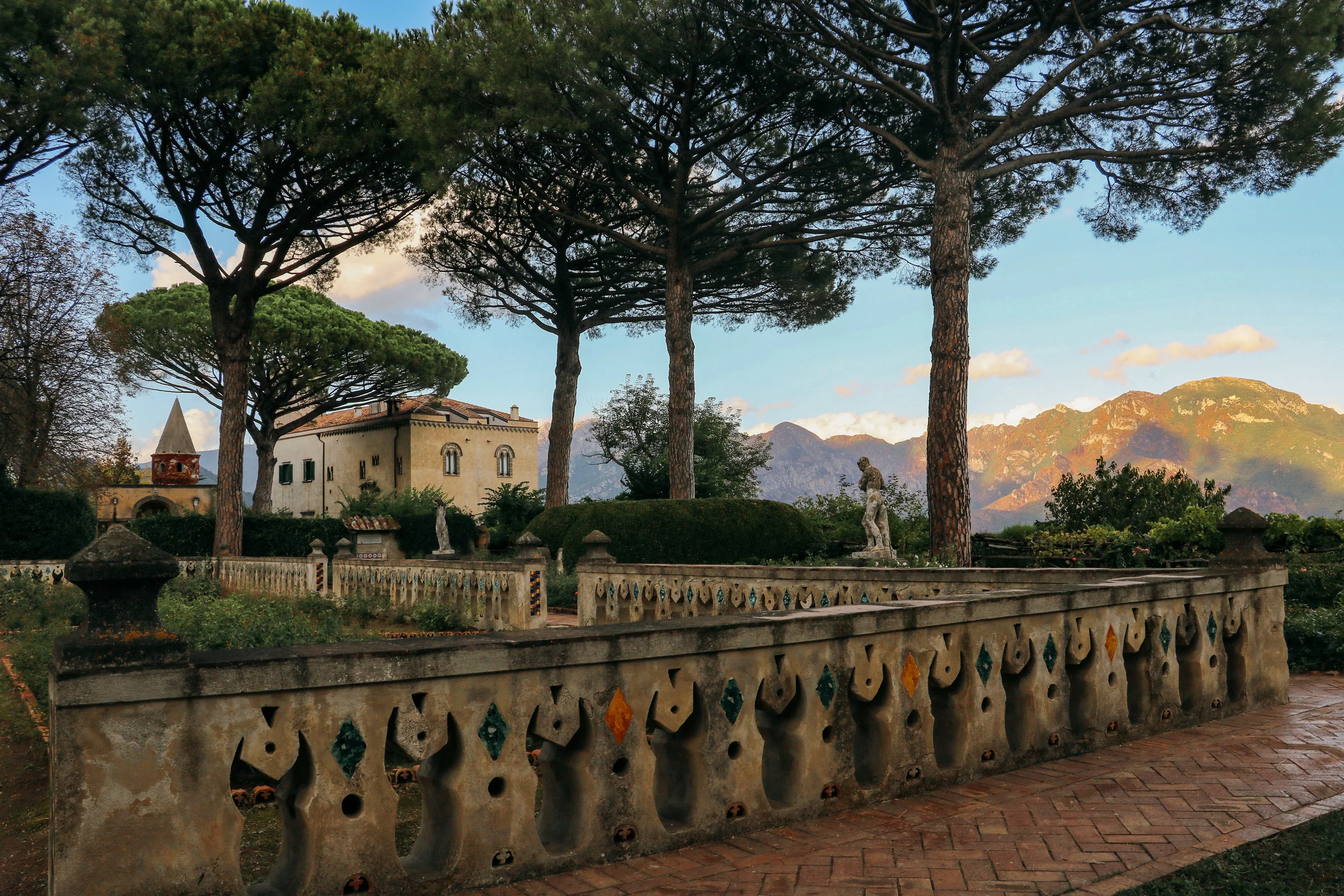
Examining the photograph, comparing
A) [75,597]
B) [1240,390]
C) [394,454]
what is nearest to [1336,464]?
[1240,390]

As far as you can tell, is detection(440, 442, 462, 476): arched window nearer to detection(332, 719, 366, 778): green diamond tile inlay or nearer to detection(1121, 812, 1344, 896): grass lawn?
detection(332, 719, 366, 778): green diamond tile inlay

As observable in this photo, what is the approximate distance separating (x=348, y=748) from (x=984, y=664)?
3.35m

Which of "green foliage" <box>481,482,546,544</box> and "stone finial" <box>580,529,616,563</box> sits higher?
"green foliage" <box>481,482,546,544</box>

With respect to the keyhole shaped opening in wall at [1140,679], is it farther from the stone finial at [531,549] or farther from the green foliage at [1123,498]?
the green foliage at [1123,498]

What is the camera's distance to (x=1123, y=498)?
22.3 m

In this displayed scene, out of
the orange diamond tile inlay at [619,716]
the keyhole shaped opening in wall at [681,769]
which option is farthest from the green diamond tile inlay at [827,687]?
the orange diamond tile inlay at [619,716]

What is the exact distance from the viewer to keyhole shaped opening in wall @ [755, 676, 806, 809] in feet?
14.3

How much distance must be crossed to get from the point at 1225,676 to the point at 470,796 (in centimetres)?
581

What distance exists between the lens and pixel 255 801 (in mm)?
6090

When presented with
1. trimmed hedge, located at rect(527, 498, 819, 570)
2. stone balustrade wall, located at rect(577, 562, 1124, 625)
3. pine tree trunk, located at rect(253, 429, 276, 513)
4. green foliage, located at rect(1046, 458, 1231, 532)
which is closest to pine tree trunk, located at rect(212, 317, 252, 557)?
trimmed hedge, located at rect(527, 498, 819, 570)

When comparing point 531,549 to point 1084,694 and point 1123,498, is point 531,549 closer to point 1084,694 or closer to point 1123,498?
point 1084,694

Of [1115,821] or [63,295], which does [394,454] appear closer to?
[63,295]

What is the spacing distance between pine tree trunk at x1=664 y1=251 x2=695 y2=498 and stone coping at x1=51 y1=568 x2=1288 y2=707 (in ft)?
64.4

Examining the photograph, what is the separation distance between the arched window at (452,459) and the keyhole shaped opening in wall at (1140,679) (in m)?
45.4
